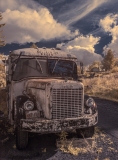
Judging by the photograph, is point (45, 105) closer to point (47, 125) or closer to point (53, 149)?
point (47, 125)

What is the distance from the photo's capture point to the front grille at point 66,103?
459cm

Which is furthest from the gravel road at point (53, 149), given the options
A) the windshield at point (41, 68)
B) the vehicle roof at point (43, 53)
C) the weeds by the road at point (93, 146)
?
the vehicle roof at point (43, 53)

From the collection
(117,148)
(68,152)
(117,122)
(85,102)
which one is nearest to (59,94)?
(85,102)

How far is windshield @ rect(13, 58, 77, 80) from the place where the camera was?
18.9 ft

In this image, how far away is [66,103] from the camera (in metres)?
4.65

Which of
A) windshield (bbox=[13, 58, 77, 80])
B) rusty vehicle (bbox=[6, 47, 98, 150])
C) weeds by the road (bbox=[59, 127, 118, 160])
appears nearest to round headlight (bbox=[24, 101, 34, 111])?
rusty vehicle (bbox=[6, 47, 98, 150])

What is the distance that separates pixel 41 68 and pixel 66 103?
1.76 m

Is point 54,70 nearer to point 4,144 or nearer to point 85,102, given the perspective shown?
point 85,102

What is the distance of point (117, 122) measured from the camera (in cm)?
728

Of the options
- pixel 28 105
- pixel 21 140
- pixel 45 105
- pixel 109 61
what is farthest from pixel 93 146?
pixel 109 61

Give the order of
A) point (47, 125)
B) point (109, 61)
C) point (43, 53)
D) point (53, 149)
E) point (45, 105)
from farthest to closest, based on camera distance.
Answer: point (109, 61), point (43, 53), point (53, 149), point (45, 105), point (47, 125)

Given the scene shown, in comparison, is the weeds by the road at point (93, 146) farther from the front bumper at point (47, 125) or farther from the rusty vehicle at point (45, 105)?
the front bumper at point (47, 125)

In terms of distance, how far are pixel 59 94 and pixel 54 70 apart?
1.62 meters

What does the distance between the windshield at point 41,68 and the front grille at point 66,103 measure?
1482 mm
